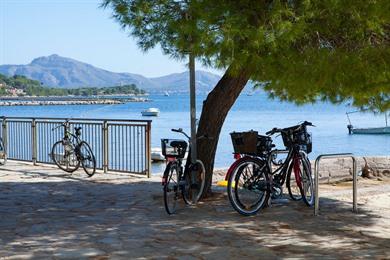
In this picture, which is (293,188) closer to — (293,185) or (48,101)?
(293,185)

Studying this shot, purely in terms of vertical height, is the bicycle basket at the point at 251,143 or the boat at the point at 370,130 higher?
the bicycle basket at the point at 251,143

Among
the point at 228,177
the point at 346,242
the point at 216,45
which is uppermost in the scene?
the point at 216,45

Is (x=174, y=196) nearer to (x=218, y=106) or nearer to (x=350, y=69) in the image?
(x=218, y=106)

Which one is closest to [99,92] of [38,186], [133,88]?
[133,88]

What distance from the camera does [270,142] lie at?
766 cm

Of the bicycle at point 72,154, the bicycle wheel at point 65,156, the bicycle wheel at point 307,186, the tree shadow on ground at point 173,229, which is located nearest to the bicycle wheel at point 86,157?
the bicycle at point 72,154

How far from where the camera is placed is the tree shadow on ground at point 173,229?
18.7 ft

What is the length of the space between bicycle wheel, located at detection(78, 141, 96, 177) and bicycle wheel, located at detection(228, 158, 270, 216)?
15.4ft

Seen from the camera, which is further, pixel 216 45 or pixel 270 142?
pixel 270 142

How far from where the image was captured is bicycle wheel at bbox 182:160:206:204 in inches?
312

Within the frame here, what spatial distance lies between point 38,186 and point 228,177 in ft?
13.2

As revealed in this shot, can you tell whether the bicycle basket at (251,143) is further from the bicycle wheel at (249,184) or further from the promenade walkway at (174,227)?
the promenade walkway at (174,227)

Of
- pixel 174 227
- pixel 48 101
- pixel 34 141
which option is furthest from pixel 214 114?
pixel 48 101

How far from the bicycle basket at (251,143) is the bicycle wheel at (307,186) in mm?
629
